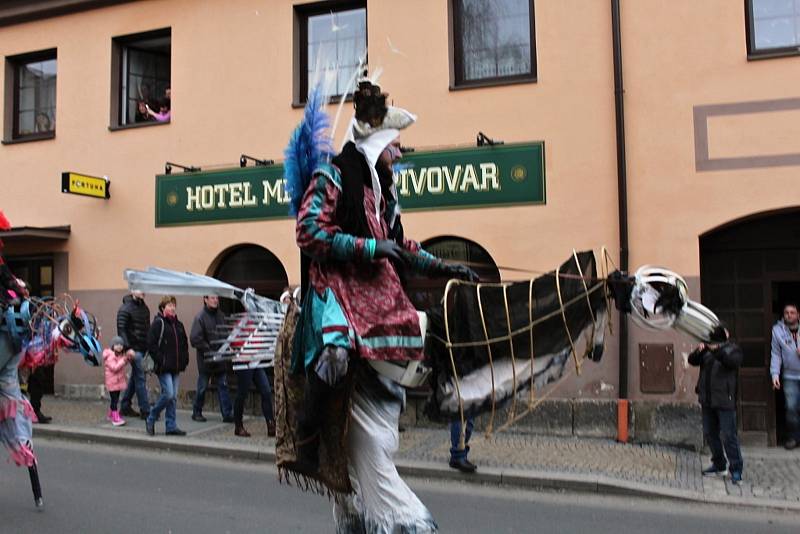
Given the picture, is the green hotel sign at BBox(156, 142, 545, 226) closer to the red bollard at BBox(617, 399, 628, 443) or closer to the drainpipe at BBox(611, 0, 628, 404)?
the drainpipe at BBox(611, 0, 628, 404)

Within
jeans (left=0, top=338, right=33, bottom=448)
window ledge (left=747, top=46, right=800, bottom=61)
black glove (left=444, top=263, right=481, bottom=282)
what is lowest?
jeans (left=0, top=338, right=33, bottom=448)

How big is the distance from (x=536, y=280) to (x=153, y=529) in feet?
12.5

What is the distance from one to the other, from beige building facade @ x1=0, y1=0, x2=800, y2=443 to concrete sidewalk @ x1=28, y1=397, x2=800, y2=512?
0.95m

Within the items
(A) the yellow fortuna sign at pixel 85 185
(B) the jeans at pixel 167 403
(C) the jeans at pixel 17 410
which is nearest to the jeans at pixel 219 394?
(B) the jeans at pixel 167 403

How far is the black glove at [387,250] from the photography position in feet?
9.27

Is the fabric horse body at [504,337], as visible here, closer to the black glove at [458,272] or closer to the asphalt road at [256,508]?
the black glove at [458,272]

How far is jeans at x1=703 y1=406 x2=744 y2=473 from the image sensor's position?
7102 mm

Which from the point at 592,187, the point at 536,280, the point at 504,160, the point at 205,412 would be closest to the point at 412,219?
the point at 504,160

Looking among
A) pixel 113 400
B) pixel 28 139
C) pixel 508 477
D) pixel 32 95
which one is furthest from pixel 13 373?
pixel 32 95

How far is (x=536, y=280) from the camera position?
312cm

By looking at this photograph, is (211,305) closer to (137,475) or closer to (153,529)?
(137,475)


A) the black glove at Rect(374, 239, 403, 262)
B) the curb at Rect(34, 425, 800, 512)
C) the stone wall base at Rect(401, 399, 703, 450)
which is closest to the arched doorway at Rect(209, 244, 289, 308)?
the curb at Rect(34, 425, 800, 512)

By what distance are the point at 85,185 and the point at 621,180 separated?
26.8 feet

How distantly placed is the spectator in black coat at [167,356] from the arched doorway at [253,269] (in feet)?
5.44
